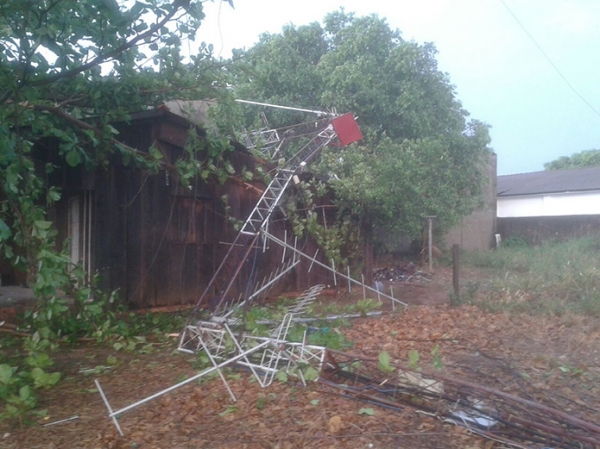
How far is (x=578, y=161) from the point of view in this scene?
59.2 meters

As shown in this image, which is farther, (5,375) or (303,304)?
(303,304)

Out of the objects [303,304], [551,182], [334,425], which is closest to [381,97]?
[303,304]

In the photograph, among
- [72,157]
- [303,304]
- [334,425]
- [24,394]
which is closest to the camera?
[334,425]

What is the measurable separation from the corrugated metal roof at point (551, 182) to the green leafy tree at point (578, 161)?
667 inches

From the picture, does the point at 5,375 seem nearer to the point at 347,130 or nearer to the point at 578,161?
the point at 347,130

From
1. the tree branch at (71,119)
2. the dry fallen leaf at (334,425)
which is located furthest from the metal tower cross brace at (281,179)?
the dry fallen leaf at (334,425)

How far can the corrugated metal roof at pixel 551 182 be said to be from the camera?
111ft

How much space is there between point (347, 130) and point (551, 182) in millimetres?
28412

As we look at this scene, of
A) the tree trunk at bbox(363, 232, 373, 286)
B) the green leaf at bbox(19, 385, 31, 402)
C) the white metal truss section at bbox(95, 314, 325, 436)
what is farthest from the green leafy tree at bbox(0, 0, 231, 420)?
the tree trunk at bbox(363, 232, 373, 286)

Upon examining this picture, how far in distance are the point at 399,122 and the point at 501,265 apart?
524 centimetres

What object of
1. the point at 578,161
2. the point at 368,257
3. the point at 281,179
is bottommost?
the point at 368,257

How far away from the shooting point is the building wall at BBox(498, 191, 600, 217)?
32.9 m

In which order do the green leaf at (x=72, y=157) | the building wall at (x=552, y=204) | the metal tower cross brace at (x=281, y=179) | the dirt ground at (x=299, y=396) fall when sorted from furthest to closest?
1. the building wall at (x=552, y=204)
2. the metal tower cross brace at (x=281, y=179)
3. the green leaf at (x=72, y=157)
4. the dirt ground at (x=299, y=396)

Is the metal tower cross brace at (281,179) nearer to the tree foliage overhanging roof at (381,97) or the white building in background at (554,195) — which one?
the tree foliage overhanging roof at (381,97)
